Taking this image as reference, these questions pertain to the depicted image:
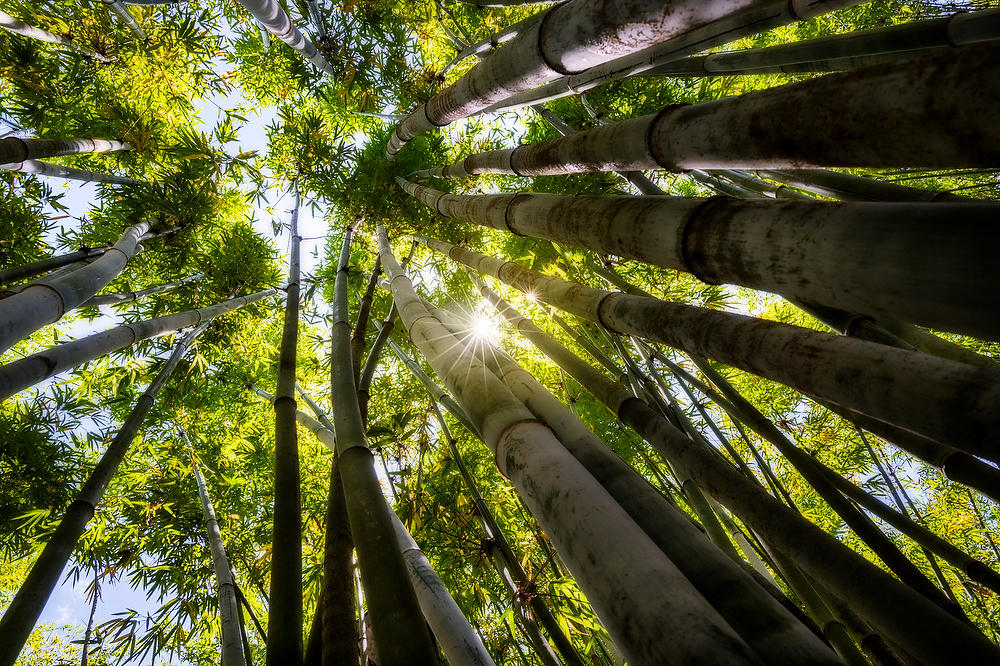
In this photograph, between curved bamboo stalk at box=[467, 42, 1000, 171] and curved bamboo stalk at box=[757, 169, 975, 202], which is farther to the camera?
curved bamboo stalk at box=[757, 169, 975, 202]

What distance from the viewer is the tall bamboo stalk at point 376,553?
74cm

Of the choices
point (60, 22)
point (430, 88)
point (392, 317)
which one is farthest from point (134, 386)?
point (430, 88)

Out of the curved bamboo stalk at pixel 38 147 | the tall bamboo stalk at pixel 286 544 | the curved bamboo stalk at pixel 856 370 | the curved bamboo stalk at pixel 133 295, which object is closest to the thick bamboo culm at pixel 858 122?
the curved bamboo stalk at pixel 856 370

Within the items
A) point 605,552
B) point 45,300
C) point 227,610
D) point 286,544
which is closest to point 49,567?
point 227,610

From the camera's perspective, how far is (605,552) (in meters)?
0.70

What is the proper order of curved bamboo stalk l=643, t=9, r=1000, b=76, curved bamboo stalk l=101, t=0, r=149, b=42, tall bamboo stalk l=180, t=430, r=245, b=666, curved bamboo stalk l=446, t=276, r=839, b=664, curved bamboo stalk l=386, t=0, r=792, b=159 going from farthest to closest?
curved bamboo stalk l=101, t=0, r=149, b=42 → tall bamboo stalk l=180, t=430, r=245, b=666 → curved bamboo stalk l=643, t=9, r=1000, b=76 → curved bamboo stalk l=386, t=0, r=792, b=159 → curved bamboo stalk l=446, t=276, r=839, b=664

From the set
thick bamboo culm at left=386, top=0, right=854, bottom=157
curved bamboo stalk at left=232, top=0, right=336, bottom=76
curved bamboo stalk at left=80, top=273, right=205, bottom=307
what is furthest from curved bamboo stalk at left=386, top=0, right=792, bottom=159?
curved bamboo stalk at left=80, top=273, right=205, bottom=307

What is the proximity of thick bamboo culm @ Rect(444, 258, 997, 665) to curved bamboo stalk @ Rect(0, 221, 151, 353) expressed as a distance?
237 cm

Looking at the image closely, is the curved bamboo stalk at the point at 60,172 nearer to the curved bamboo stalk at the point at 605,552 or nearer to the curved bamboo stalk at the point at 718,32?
the curved bamboo stalk at the point at 718,32

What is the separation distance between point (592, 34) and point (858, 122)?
0.77 m

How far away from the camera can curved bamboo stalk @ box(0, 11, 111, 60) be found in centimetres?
338

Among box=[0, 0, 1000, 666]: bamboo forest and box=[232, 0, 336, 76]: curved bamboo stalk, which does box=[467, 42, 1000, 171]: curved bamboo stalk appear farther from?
box=[232, 0, 336, 76]: curved bamboo stalk

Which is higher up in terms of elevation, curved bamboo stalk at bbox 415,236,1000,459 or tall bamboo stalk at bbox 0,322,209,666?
tall bamboo stalk at bbox 0,322,209,666

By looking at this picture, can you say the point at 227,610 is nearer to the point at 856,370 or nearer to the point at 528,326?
the point at 528,326
